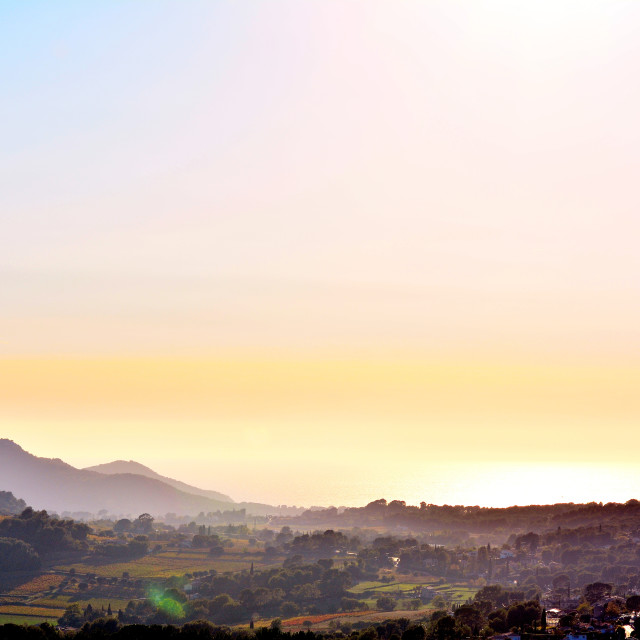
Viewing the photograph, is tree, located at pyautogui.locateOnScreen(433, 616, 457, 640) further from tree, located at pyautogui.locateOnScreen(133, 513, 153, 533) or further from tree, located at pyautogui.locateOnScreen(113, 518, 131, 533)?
tree, located at pyautogui.locateOnScreen(113, 518, 131, 533)

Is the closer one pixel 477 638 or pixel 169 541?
pixel 477 638

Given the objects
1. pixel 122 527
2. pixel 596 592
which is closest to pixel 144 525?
pixel 122 527

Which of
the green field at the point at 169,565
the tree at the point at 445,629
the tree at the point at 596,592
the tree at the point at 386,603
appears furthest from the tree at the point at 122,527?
the tree at the point at 445,629

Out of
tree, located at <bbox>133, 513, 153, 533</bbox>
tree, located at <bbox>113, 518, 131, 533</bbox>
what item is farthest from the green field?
tree, located at <bbox>133, 513, 153, 533</bbox>

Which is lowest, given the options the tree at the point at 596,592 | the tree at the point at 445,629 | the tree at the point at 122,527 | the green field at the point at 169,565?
the green field at the point at 169,565

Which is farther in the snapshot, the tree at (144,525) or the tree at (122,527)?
the tree at (144,525)

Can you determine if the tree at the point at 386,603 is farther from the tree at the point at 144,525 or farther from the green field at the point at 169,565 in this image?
the tree at the point at 144,525

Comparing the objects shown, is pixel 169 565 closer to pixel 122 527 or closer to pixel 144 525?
pixel 122 527

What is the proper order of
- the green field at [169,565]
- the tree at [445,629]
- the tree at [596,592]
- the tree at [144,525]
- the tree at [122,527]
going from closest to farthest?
the tree at [445,629] < the tree at [596,592] < the green field at [169,565] < the tree at [122,527] < the tree at [144,525]

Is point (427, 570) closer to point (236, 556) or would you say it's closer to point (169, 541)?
point (236, 556)

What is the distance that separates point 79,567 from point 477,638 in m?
81.7

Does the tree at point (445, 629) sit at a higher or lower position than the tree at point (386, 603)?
higher

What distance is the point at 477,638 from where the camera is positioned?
59500 millimetres

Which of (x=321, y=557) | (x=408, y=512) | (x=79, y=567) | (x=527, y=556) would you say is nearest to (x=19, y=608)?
(x=79, y=567)
